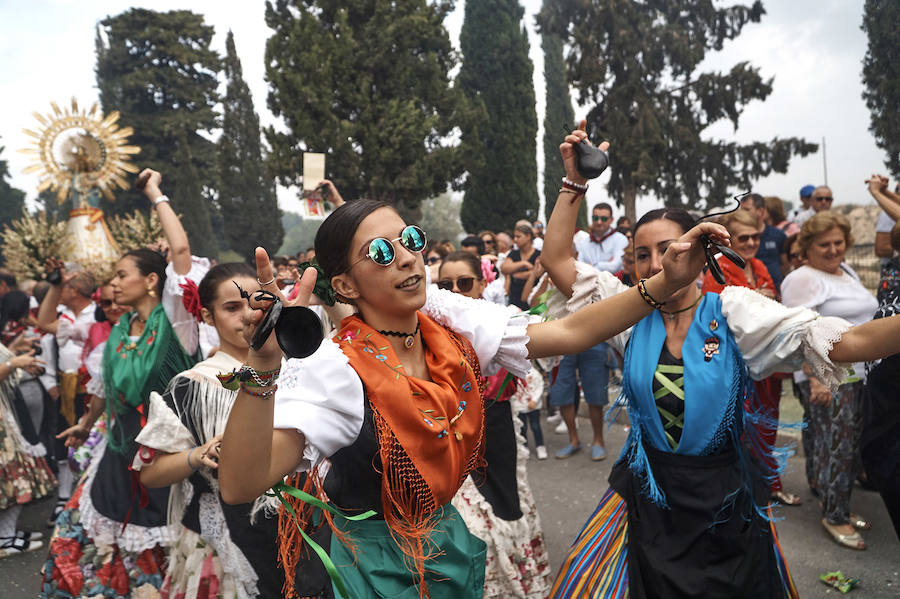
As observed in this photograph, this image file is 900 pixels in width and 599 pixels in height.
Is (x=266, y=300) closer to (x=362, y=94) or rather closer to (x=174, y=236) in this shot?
(x=174, y=236)

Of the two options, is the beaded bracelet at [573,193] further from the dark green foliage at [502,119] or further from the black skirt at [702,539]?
the dark green foliage at [502,119]

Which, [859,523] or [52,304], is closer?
[859,523]

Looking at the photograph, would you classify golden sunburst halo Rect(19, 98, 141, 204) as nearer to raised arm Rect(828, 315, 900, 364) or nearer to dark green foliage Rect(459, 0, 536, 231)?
raised arm Rect(828, 315, 900, 364)

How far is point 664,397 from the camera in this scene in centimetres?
271

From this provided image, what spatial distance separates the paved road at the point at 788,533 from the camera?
4.00 meters

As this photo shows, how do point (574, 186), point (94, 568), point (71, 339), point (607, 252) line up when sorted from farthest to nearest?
1. point (607, 252)
2. point (71, 339)
3. point (94, 568)
4. point (574, 186)

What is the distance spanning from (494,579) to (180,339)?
A: 2.28m

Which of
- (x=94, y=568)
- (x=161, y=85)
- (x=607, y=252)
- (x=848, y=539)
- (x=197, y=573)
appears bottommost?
(x=848, y=539)

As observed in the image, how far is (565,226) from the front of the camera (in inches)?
104

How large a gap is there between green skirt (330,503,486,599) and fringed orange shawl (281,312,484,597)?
36 millimetres

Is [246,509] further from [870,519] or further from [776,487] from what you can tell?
[870,519]

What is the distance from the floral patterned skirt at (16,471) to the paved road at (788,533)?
49 centimetres

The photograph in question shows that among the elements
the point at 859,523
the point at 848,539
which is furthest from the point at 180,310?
the point at 859,523

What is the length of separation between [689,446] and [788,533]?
2616mm
